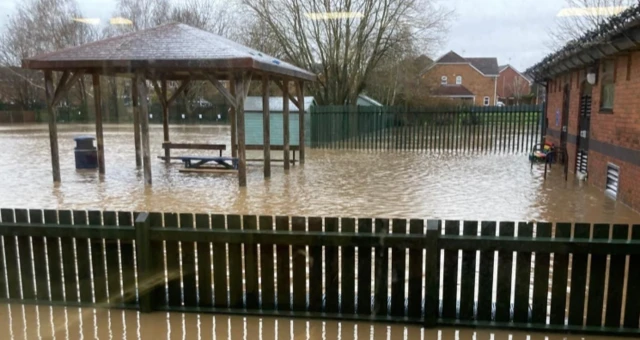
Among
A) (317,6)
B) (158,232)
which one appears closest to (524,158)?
(317,6)

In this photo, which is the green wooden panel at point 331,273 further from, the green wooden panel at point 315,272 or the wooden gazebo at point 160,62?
the wooden gazebo at point 160,62

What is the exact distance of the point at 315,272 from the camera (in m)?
3.69

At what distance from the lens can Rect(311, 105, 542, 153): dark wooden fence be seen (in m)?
18.7

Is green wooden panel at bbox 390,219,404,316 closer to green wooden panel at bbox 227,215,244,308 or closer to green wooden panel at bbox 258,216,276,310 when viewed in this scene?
green wooden panel at bbox 258,216,276,310

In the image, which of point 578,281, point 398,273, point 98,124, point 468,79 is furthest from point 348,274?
point 468,79

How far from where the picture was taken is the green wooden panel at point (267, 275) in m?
3.70

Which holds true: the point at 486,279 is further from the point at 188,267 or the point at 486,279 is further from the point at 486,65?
the point at 486,65

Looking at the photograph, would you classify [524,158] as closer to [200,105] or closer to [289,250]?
[289,250]

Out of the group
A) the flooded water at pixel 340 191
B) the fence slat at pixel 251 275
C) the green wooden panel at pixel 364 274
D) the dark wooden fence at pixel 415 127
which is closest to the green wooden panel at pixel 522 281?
the green wooden panel at pixel 364 274

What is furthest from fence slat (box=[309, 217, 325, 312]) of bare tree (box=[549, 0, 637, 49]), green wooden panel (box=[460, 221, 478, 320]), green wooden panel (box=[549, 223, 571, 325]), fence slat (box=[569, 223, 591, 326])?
bare tree (box=[549, 0, 637, 49])

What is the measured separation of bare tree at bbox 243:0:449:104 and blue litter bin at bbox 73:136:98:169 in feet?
43.0

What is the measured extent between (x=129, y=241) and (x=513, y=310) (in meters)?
3.01

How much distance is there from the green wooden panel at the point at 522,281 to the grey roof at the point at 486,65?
35.9 meters

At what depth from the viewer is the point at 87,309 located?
154 inches
